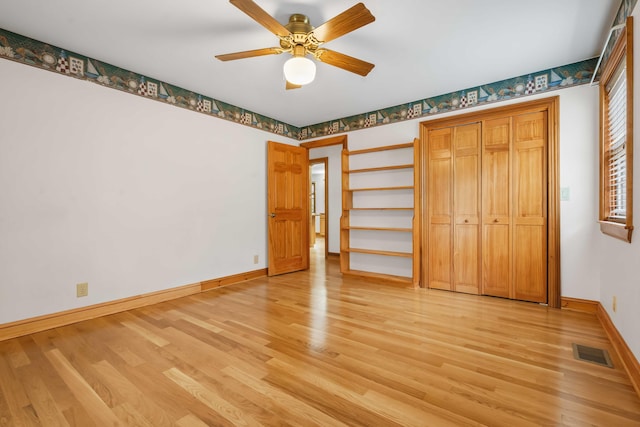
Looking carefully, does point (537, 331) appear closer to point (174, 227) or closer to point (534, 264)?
point (534, 264)

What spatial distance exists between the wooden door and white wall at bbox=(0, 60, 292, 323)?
621mm

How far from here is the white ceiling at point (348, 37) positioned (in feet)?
6.91

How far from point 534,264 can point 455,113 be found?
6.41 feet

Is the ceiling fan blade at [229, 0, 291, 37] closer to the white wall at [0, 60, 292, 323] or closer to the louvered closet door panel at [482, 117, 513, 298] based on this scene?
the white wall at [0, 60, 292, 323]

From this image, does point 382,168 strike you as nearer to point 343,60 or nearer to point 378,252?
point 378,252

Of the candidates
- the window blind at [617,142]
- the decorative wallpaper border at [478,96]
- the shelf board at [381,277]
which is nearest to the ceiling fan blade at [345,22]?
the window blind at [617,142]

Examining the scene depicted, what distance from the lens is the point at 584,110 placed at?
290cm

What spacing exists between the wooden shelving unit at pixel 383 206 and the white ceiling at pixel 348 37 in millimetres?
1058

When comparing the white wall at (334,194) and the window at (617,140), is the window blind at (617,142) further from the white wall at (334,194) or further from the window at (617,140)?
the white wall at (334,194)

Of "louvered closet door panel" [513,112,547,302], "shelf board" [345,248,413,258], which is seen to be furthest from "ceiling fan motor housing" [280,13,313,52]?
"shelf board" [345,248,413,258]

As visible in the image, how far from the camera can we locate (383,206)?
14.1 ft

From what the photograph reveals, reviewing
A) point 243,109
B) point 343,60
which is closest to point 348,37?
point 343,60

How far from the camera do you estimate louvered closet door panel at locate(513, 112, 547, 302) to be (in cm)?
311

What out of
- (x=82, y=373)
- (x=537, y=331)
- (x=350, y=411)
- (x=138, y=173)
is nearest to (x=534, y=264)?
(x=537, y=331)
